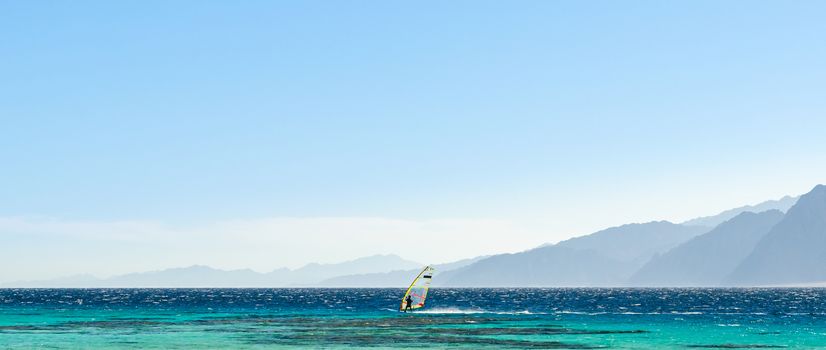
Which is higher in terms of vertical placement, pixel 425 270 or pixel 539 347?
pixel 425 270

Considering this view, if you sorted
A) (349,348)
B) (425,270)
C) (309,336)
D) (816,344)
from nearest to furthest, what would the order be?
1. (349,348)
2. (816,344)
3. (309,336)
4. (425,270)

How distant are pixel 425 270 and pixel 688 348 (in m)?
37.9

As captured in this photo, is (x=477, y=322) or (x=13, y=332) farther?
(x=477, y=322)

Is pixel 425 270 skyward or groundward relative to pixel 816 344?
skyward

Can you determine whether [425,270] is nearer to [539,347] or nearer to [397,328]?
[397,328]

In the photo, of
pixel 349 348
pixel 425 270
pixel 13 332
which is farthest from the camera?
pixel 425 270

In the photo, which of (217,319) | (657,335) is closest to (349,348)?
(657,335)

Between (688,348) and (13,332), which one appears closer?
(688,348)

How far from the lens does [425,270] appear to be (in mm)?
104312

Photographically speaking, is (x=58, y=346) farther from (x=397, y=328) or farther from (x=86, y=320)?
(x=86, y=320)

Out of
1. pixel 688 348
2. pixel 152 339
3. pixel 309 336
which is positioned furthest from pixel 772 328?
pixel 152 339

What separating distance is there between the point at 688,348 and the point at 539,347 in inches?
444

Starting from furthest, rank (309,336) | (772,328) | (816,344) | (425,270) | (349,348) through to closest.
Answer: (425,270), (772,328), (309,336), (816,344), (349,348)

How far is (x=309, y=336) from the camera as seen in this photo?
265 ft
